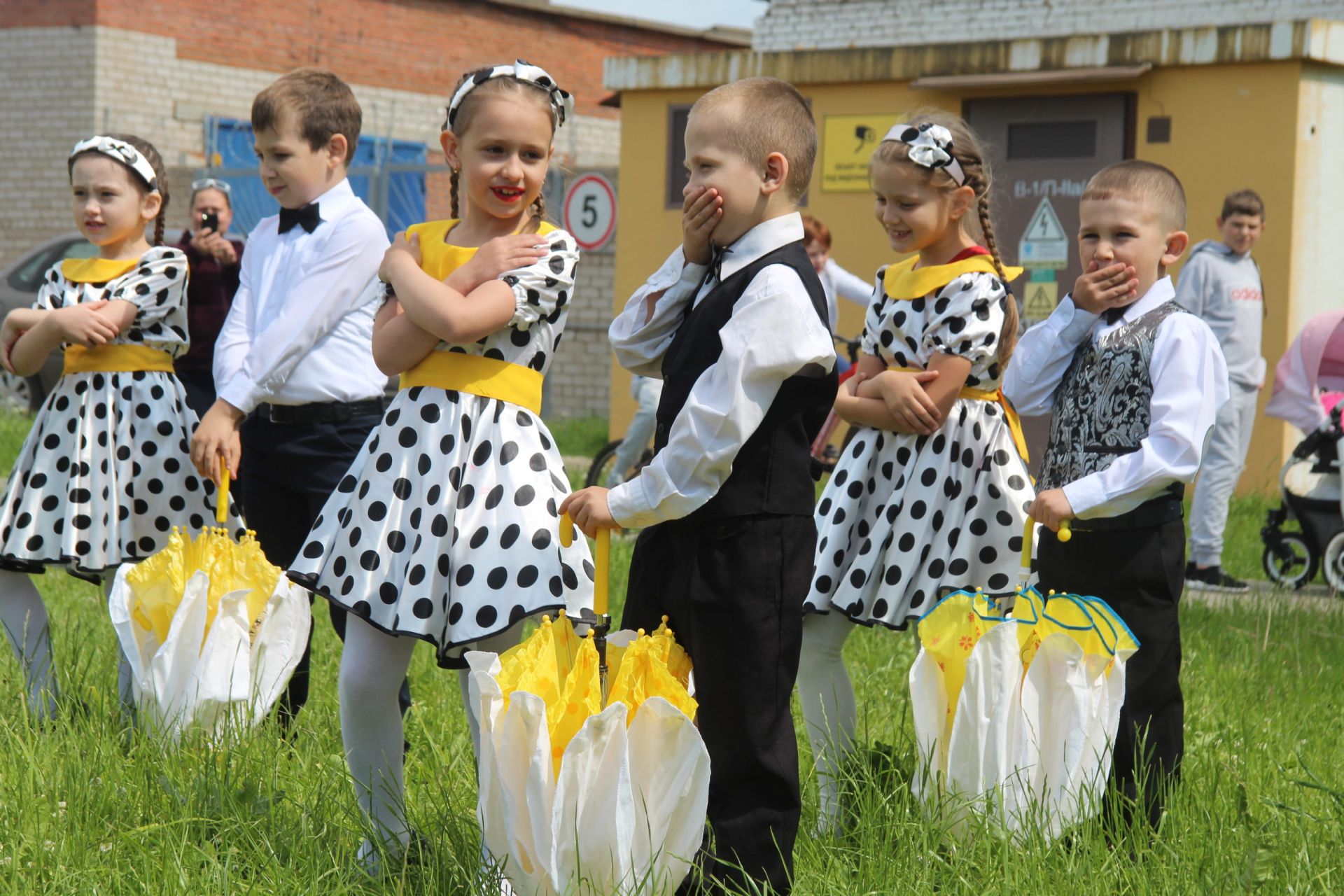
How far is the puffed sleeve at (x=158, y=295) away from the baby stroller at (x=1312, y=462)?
5.67 metres

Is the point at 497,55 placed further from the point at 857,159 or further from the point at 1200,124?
the point at 1200,124

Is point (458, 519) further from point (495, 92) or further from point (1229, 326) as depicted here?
point (1229, 326)

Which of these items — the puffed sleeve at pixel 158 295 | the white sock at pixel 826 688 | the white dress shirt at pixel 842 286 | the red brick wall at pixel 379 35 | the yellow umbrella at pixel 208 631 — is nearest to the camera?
the white sock at pixel 826 688

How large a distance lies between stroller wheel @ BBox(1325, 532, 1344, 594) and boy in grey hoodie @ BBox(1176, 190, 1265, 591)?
0.49 metres

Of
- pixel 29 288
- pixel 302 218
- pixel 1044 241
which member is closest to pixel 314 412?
pixel 302 218

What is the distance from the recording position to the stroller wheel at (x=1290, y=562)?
310 inches

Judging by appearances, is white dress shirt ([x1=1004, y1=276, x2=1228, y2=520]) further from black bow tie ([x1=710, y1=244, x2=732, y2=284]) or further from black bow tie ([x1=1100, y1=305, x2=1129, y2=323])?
black bow tie ([x1=710, y1=244, x2=732, y2=284])

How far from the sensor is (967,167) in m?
3.72

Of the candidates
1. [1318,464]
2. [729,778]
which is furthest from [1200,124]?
[729,778]

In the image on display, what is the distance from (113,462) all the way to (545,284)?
1.79 m

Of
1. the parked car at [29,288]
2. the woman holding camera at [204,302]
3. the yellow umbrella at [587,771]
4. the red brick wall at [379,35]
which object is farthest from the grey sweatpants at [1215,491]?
the red brick wall at [379,35]

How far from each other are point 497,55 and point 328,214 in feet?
68.2

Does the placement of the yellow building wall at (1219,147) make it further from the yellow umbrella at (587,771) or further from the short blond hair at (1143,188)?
the yellow umbrella at (587,771)

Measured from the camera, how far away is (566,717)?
8.34 ft
